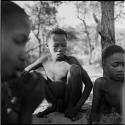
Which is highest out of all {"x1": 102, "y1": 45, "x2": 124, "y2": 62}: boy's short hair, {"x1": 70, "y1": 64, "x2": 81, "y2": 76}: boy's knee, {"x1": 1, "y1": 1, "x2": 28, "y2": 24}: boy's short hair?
{"x1": 1, "y1": 1, "x2": 28, "y2": 24}: boy's short hair

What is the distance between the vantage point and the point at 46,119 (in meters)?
2.35

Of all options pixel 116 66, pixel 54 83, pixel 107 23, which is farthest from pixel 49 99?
pixel 107 23

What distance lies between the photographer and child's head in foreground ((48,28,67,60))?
2.38m

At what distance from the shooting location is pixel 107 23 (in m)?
5.03

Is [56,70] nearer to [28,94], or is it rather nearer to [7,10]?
[28,94]

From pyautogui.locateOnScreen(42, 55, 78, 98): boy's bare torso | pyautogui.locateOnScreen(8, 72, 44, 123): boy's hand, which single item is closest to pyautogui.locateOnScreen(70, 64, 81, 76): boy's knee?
pyautogui.locateOnScreen(42, 55, 78, 98): boy's bare torso

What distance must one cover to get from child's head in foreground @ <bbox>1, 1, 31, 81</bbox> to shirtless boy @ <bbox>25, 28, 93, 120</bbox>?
3.09 feet

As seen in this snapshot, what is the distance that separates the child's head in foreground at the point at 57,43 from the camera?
2379 millimetres

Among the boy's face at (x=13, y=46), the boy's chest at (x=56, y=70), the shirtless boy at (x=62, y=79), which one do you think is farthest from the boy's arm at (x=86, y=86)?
the boy's face at (x=13, y=46)

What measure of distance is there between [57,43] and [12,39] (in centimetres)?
101

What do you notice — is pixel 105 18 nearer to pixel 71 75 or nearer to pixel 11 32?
pixel 71 75

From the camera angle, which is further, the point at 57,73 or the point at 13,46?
the point at 57,73

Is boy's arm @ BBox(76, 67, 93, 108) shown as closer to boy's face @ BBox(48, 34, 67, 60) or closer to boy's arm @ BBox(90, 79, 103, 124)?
boy's arm @ BBox(90, 79, 103, 124)

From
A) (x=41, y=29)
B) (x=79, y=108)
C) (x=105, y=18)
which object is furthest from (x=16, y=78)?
(x=41, y=29)
